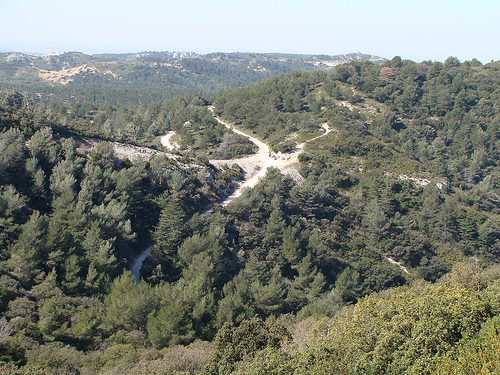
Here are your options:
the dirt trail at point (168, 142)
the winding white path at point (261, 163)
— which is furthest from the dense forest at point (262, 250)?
the dirt trail at point (168, 142)

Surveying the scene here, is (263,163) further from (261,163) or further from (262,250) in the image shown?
(262,250)

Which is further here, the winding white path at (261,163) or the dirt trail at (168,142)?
the dirt trail at (168,142)

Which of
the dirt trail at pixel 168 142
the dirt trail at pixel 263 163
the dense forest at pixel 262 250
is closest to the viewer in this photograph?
the dense forest at pixel 262 250

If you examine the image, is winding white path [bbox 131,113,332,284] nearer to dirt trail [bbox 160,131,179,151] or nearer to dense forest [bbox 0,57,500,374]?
dense forest [bbox 0,57,500,374]

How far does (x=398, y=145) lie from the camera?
67625 millimetres

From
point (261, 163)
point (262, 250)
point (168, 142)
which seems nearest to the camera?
point (262, 250)

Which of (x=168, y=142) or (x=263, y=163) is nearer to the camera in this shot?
(x=263, y=163)

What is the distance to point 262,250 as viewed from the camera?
37188mm

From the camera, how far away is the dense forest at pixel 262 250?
16.3 metres

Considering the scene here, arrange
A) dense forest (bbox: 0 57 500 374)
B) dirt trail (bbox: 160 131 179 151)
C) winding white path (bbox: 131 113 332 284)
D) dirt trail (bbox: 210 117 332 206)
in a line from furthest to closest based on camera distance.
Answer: dirt trail (bbox: 160 131 179 151)
dirt trail (bbox: 210 117 332 206)
winding white path (bbox: 131 113 332 284)
dense forest (bbox: 0 57 500 374)

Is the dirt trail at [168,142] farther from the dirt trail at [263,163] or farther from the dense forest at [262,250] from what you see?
the dirt trail at [263,163]

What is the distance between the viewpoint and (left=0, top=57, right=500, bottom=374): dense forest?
53.5ft

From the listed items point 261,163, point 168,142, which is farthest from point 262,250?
point 168,142

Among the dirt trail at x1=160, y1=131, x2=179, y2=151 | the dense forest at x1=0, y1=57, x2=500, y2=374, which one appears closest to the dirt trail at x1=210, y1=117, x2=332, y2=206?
the dense forest at x1=0, y1=57, x2=500, y2=374
